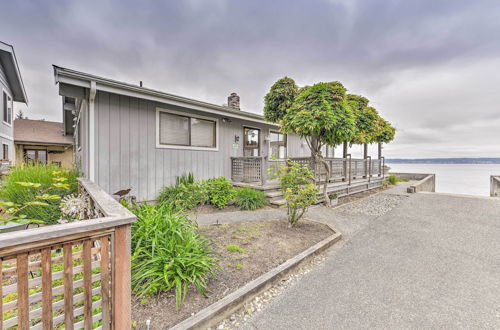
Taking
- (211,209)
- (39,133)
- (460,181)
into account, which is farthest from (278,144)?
(460,181)

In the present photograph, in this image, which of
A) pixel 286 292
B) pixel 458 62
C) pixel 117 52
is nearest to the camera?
pixel 286 292

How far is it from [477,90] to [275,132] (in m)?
11.1

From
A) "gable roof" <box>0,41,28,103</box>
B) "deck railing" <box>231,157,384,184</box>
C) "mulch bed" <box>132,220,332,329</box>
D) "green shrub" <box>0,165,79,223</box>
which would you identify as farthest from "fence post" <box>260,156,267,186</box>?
"gable roof" <box>0,41,28,103</box>

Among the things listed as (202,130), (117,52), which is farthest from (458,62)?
(117,52)

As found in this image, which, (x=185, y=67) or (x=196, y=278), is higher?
(x=185, y=67)

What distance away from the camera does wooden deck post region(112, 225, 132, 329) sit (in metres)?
1.42

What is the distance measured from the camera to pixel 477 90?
11.0 meters

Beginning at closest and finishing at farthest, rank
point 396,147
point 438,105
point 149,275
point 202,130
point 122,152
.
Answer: point 149,275 → point 122,152 → point 202,130 → point 438,105 → point 396,147

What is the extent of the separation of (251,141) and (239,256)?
22.1ft

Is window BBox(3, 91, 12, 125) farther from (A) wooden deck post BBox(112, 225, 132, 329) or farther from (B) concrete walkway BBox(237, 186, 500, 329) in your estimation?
(B) concrete walkway BBox(237, 186, 500, 329)

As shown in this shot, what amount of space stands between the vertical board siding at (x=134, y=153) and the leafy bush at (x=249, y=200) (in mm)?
1862

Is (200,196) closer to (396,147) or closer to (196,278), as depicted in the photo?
(196,278)

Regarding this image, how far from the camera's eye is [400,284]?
8.43 feet

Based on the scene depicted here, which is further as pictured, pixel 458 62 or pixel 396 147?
pixel 396 147
